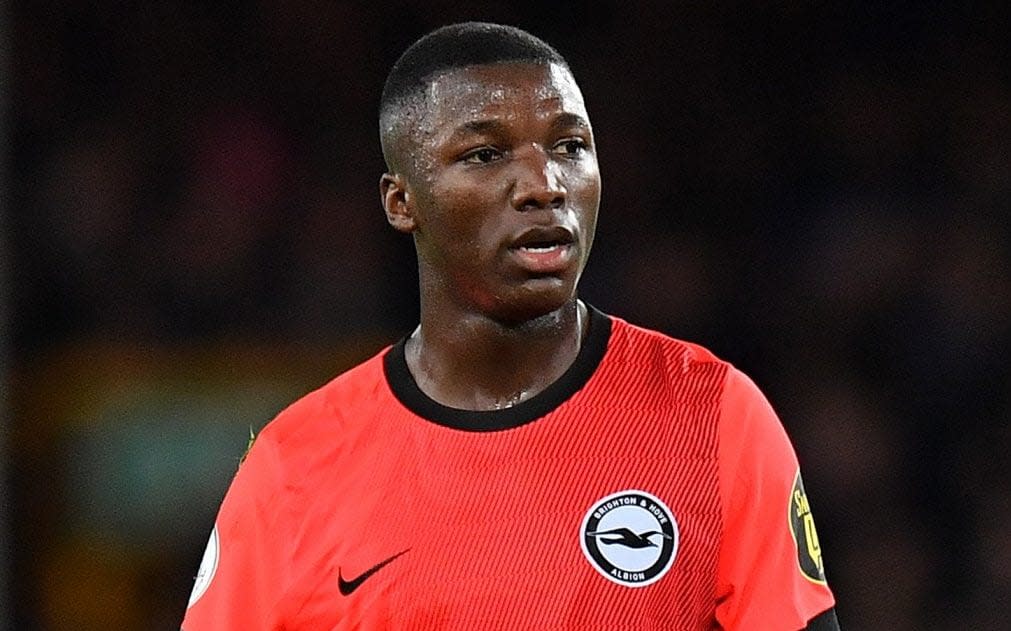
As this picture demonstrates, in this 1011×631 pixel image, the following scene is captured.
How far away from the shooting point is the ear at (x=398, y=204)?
295 cm

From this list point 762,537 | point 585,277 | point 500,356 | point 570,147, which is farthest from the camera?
point 585,277

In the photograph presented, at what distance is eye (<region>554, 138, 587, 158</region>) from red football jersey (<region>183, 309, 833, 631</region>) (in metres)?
0.30

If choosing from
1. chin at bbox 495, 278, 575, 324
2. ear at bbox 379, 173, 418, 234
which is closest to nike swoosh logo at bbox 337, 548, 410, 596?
chin at bbox 495, 278, 575, 324

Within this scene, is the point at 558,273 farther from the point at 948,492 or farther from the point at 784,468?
the point at 948,492

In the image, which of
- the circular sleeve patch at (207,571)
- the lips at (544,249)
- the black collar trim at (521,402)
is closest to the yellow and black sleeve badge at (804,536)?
the black collar trim at (521,402)

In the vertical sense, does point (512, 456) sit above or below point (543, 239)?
below

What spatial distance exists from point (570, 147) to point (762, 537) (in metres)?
0.63

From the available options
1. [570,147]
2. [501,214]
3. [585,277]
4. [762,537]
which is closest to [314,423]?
[501,214]

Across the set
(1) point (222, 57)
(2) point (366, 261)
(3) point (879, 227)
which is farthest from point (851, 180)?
(1) point (222, 57)

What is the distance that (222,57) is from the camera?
7355 millimetres

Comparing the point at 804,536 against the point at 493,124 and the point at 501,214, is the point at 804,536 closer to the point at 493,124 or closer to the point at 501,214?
the point at 501,214

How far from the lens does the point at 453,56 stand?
287 centimetres

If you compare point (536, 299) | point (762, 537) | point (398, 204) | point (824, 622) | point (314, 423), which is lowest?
point (824, 622)

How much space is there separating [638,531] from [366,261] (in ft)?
13.5
